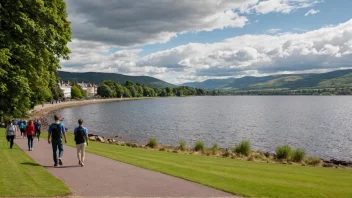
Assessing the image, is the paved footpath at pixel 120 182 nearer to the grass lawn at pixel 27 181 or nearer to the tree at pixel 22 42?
the grass lawn at pixel 27 181

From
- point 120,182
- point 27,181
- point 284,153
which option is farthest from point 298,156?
point 27,181

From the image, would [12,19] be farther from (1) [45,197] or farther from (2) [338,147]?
(2) [338,147]

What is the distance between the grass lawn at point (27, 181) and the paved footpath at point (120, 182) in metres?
0.43

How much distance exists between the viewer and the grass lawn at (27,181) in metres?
10.1

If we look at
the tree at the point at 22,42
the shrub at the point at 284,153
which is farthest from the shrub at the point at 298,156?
the tree at the point at 22,42

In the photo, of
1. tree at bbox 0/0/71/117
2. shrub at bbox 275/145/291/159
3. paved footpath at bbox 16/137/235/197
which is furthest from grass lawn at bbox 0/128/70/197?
shrub at bbox 275/145/291/159

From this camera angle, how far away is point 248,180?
13.7 metres

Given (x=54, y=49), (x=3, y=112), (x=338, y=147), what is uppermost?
(x=54, y=49)

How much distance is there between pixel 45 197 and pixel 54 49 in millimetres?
14993

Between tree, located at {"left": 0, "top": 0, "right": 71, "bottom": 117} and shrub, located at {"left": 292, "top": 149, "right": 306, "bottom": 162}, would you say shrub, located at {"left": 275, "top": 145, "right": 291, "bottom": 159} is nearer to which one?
shrub, located at {"left": 292, "top": 149, "right": 306, "bottom": 162}

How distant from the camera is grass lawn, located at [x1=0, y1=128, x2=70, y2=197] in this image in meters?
10.1

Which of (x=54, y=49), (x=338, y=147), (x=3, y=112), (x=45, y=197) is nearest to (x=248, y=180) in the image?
(x=45, y=197)

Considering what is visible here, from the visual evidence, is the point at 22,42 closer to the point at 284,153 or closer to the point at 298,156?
the point at 284,153

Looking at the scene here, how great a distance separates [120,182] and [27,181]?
10.7 ft
